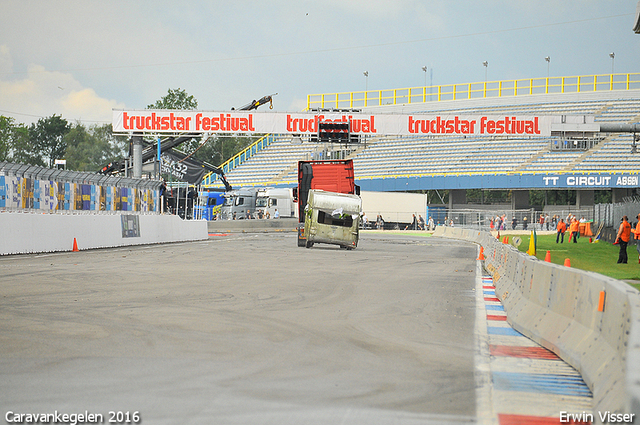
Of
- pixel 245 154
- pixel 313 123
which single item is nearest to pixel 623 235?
pixel 313 123

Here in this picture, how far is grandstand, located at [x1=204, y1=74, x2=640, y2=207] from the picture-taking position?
61375mm

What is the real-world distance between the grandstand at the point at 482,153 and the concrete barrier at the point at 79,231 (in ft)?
90.7

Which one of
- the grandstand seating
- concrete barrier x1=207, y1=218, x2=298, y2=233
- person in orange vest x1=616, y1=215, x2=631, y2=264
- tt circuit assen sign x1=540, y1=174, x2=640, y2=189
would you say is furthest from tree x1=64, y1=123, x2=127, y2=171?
person in orange vest x1=616, y1=215, x2=631, y2=264

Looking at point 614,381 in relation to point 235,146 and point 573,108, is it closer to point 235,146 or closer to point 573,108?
point 573,108

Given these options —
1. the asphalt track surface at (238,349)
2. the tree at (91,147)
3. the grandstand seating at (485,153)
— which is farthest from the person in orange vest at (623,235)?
the tree at (91,147)

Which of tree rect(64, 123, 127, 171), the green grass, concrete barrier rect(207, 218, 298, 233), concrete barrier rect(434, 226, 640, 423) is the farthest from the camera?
tree rect(64, 123, 127, 171)

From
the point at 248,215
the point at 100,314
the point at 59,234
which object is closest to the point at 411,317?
the point at 100,314

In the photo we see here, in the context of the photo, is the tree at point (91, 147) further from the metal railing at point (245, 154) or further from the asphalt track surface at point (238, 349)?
the asphalt track surface at point (238, 349)

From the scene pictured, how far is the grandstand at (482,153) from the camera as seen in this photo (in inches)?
2416

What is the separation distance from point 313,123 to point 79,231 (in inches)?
864

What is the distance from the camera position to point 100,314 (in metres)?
9.61

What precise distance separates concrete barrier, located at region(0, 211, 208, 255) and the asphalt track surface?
7.23 m

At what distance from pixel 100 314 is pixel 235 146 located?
115135 mm

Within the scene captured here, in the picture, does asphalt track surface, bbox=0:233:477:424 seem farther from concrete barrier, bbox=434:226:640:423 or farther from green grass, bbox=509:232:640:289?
green grass, bbox=509:232:640:289
